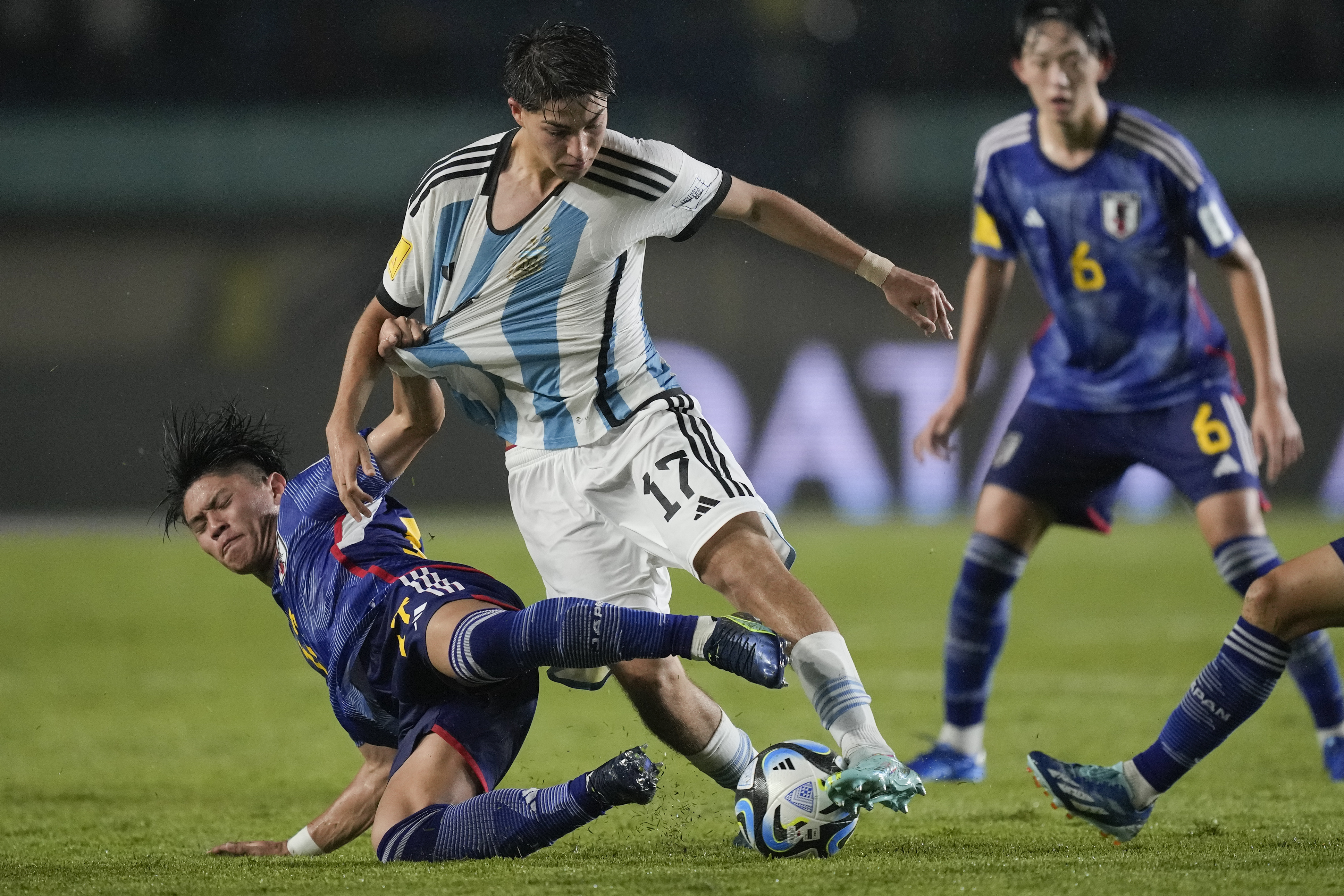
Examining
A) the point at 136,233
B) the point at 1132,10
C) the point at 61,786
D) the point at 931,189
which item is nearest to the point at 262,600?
the point at 136,233

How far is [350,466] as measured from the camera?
11.8ft

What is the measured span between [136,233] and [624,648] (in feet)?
37.1

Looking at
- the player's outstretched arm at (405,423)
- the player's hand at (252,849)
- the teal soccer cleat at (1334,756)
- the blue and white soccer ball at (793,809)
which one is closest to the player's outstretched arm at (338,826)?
the player's hand at (252,849)

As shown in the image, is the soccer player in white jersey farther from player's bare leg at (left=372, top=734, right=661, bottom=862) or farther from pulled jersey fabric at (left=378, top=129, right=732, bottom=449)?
player's bare leg at (left=372, top=734, right=661, bottom=862)

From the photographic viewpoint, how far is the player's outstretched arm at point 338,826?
3.57 m

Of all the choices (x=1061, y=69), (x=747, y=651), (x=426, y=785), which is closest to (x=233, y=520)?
(x=426, y=785)

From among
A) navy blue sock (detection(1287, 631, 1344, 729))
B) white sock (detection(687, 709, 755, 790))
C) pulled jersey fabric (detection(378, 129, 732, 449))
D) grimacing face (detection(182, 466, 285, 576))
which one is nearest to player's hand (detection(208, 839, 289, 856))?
grimacing face (detection(182, 466, 285, 576))

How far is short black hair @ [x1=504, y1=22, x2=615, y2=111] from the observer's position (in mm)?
3393

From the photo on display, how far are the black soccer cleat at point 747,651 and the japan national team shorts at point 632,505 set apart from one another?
41 cm

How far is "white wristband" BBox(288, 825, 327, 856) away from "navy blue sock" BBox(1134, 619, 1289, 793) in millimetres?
1847

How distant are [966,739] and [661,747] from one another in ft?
4.77

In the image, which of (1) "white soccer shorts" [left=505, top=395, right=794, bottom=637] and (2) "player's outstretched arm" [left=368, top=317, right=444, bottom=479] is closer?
(1) "white soccer shorts" [left=505, top=395, right=794, bottom=637]

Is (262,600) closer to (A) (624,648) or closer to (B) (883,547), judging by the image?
(B) (883,547)

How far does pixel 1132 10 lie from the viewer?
1309 centimetres
